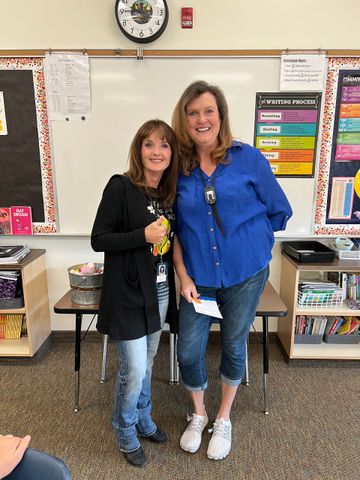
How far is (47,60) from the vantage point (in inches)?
92.7

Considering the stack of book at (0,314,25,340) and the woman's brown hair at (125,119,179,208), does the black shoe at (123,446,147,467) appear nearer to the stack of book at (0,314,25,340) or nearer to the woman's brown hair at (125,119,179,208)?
the woman's brown hair at (125,119,179,208)

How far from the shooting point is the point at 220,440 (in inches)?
69.5

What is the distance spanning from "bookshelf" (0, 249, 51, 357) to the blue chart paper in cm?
136

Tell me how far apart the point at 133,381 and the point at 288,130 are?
1.84m

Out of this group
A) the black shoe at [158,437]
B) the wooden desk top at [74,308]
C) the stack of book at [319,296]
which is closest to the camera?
the black shoe at [158,437]

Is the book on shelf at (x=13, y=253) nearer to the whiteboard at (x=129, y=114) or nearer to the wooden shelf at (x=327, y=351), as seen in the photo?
the whiteboard at (x=129, y=114)

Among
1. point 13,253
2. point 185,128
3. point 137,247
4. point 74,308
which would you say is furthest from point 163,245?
point 13,253

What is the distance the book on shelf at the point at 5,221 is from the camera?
2.59m

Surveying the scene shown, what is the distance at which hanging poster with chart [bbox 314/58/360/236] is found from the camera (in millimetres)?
2377

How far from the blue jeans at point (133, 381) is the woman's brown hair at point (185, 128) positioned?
0.55m

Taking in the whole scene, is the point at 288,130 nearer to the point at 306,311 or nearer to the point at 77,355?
the point at 306,311

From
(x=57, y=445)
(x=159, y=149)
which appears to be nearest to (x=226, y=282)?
(x=159, y=149)

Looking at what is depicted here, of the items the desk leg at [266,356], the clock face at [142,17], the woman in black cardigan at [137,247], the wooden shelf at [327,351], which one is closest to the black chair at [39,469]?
the woman in black cardigan at [137,247]

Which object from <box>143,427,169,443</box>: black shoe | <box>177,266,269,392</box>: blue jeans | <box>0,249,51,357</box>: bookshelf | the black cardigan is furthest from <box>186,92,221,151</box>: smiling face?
<box>0,249,51,357</box>: bookshelf
